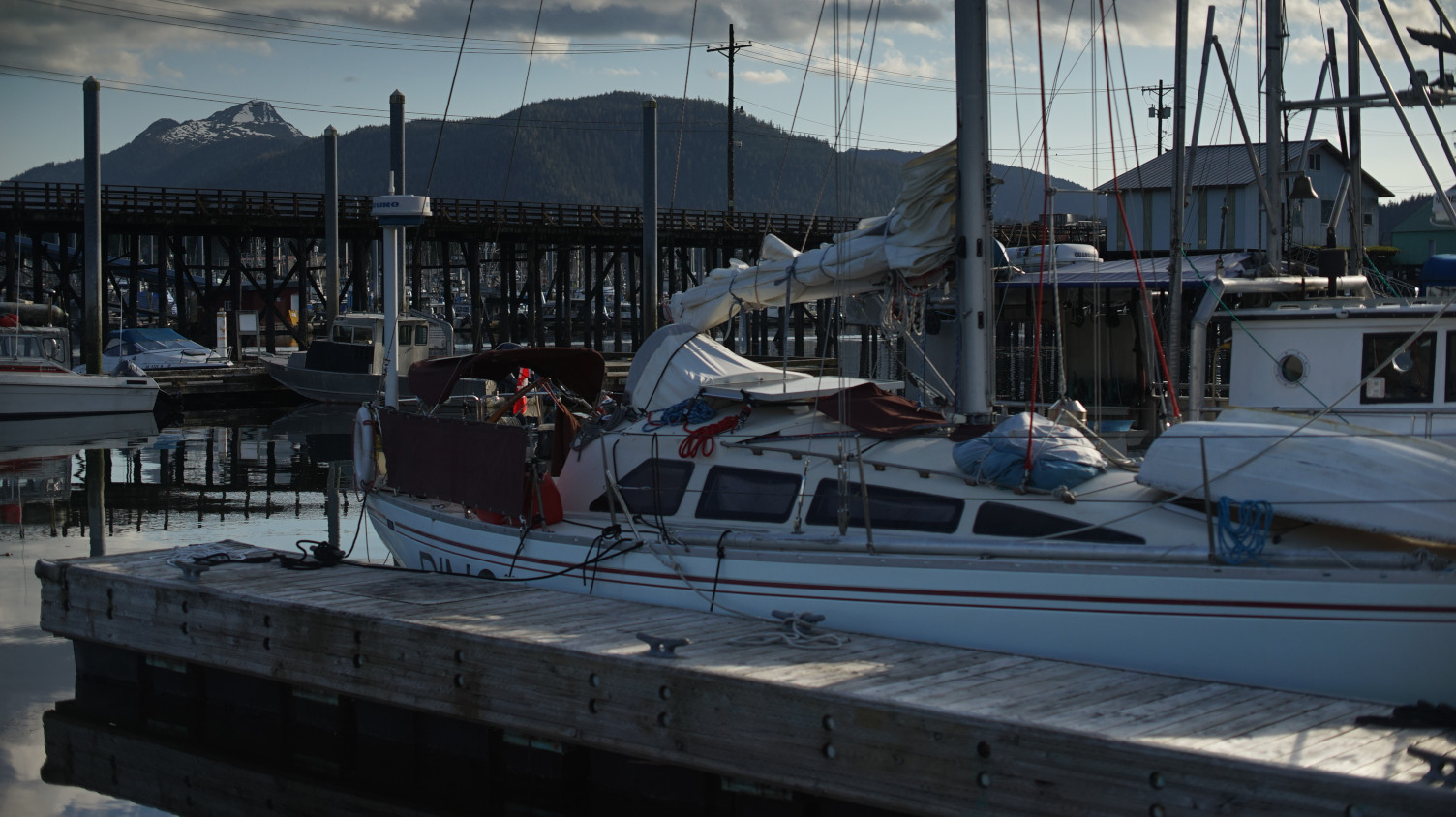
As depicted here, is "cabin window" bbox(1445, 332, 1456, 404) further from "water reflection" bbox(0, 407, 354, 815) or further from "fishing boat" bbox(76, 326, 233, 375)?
"fishing boat" bbox(76, 326, 233, 375)

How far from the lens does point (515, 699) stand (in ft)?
28.8

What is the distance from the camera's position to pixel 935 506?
374 inches

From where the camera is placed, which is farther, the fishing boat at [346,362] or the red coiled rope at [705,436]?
the fishing boat at [346,362]

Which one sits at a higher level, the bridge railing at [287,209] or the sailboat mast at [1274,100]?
the bridge railing at [287,209]

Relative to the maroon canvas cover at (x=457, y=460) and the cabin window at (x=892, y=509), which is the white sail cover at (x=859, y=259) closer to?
the cabin window at (x=892, y=509)

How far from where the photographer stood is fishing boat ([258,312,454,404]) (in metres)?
37.6

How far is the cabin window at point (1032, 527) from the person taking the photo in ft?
28.4

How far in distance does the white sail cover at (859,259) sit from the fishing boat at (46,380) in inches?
1015

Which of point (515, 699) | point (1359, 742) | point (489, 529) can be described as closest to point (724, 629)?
point (515, 699)

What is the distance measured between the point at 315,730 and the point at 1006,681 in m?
5.98

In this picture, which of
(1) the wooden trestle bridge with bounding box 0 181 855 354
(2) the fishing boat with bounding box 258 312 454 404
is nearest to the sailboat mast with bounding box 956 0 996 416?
(2) the fishing boat with bounding box 258 312 454 404

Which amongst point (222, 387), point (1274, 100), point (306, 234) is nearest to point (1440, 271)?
point (1274, 100)

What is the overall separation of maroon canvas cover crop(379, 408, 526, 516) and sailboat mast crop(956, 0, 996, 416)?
411 cm

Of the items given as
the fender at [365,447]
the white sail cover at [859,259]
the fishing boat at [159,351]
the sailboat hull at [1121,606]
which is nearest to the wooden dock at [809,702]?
the sailboat hull at [1121,606]
